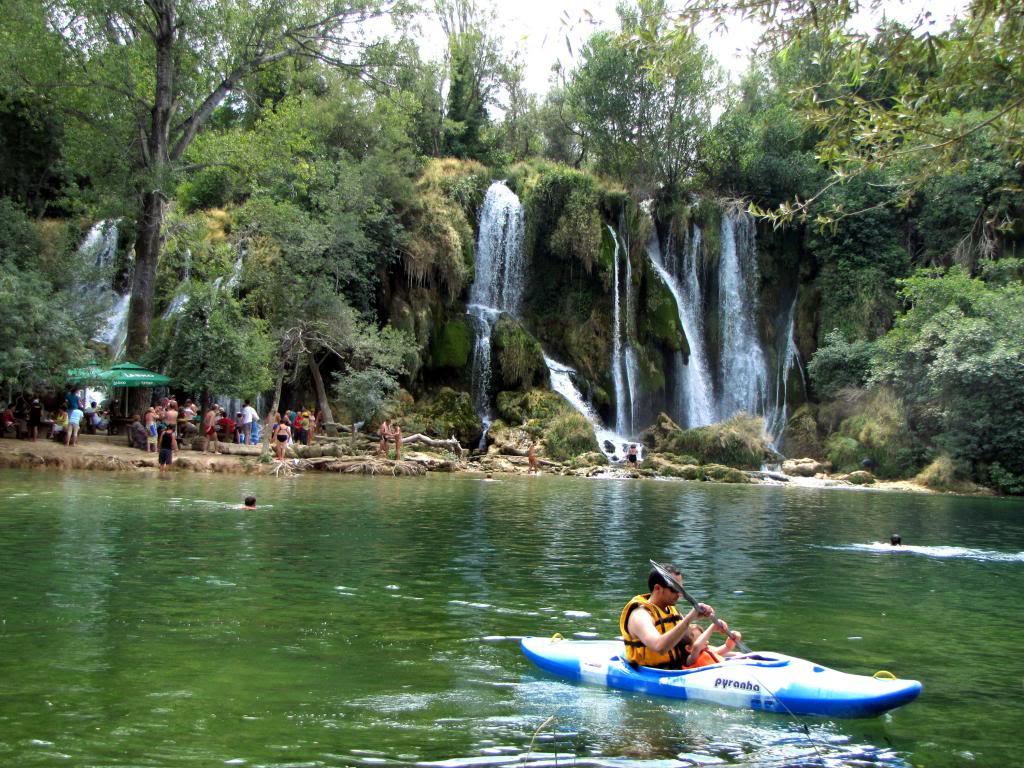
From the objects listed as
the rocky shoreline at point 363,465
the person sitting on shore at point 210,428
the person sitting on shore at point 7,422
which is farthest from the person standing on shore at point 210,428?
the person sitting on shore at point 7,422

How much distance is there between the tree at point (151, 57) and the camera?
24625 millimetres

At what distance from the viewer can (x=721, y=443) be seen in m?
31.7

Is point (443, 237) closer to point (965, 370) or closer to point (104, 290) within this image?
point (104, 290)

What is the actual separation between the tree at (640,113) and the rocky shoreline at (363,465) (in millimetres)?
14856

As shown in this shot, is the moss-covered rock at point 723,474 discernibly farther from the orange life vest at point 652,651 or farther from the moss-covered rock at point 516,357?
the orange life vest at point 652,651

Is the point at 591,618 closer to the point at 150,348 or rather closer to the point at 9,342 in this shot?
the point at 9,342

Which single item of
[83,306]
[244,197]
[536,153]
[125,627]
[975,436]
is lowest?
[125,627]

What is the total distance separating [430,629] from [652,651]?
7.62 feet

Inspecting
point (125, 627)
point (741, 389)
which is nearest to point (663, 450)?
point (741, 389)

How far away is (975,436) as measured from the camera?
2861 centimetres

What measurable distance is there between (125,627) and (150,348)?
787 inches

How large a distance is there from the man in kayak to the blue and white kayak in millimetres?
106

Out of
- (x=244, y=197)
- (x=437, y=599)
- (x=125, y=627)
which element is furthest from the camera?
(x=244, y=197)

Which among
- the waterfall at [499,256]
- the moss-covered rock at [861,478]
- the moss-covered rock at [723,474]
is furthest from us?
the waterfall at [499,256]
